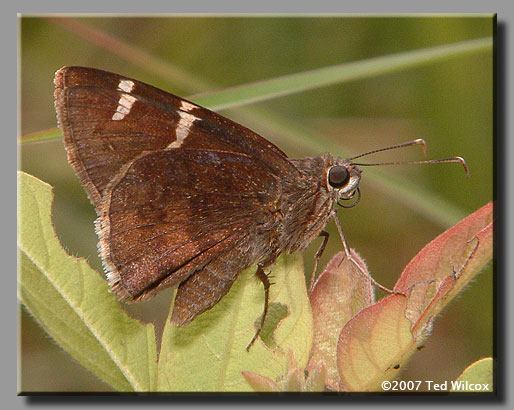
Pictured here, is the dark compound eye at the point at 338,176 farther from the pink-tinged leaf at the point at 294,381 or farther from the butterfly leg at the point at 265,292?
the pink-tinged leaf at the point at 294,381

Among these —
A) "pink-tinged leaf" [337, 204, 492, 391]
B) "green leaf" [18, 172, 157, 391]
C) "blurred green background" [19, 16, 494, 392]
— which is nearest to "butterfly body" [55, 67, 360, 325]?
"green leaf" [18, 172, 157, 391]

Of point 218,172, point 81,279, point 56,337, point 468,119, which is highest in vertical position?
point 468,119

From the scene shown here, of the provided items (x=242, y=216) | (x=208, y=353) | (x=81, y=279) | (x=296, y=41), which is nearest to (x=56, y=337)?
(x=81, y=279)

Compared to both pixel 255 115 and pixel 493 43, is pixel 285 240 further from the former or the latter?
pixel 493 43

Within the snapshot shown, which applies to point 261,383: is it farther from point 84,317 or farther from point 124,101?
point 124,101

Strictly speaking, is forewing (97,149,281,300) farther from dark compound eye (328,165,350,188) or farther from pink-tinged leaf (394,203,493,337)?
pink-tinged leaf (394,203,493,337)
